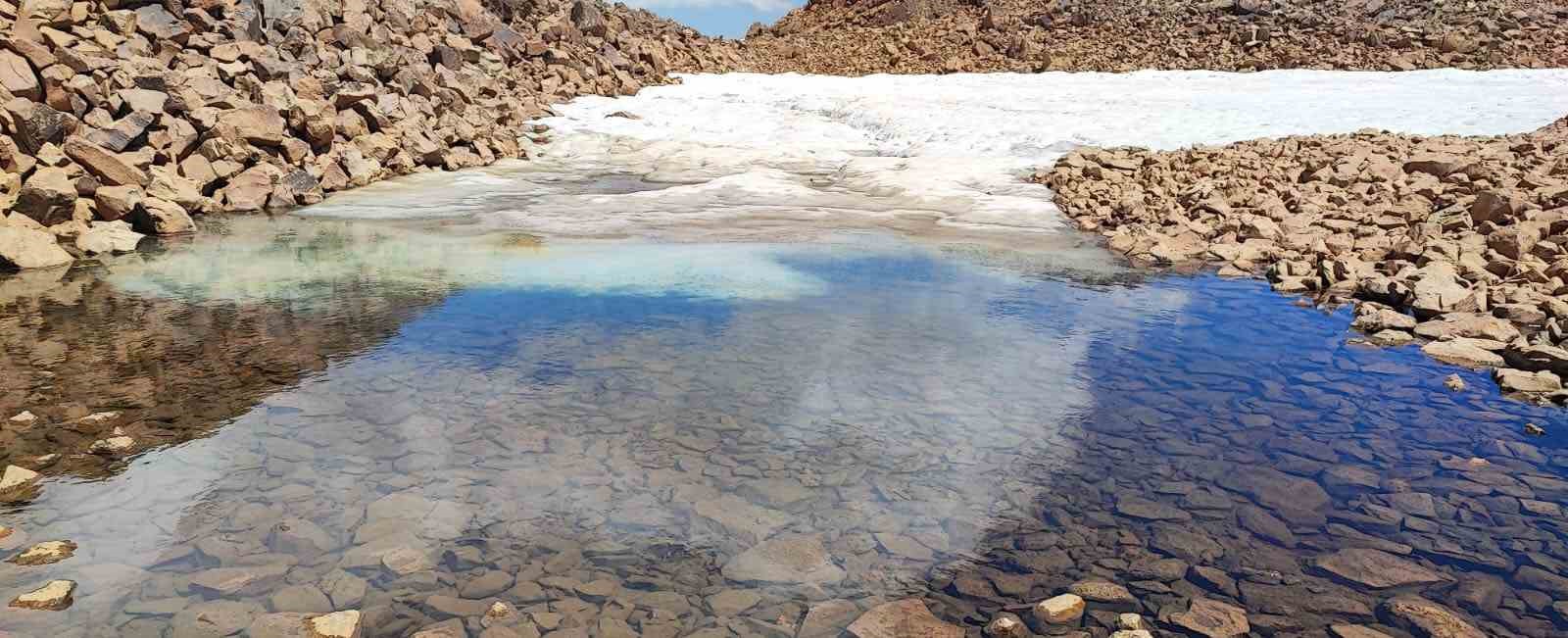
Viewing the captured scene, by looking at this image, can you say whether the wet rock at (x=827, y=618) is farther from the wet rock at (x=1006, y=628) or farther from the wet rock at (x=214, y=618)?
the wet rock at (x=214, y=618)

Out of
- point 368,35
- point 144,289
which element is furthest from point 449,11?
point 144,289

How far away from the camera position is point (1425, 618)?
344 centimetres

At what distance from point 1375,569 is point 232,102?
47.4ft

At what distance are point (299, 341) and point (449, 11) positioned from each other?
57.7 feet

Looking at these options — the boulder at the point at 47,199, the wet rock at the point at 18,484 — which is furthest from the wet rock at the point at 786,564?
the boulder at the point at 47,199

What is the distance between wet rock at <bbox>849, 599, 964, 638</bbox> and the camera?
10.9 feet

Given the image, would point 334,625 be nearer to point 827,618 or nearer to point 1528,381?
point 827,618

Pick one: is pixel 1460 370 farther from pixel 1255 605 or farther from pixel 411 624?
pixel 411 624

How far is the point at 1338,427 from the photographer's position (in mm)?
5297

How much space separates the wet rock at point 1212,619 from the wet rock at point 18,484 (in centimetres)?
449

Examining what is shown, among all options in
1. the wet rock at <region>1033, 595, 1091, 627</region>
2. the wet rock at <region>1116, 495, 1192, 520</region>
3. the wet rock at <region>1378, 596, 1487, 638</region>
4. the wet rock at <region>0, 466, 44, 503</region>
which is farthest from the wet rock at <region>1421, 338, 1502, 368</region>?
the wet rock at <region>0, 466, 44, 503</region>

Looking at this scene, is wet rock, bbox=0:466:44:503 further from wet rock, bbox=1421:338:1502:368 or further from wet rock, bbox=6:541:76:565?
wet rock, bbox=1421:338:1502:368

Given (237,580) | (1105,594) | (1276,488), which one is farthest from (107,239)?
(1276,488)

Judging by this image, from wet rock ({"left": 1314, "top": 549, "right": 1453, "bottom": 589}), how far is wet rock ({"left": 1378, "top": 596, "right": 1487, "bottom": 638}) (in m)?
0.11
